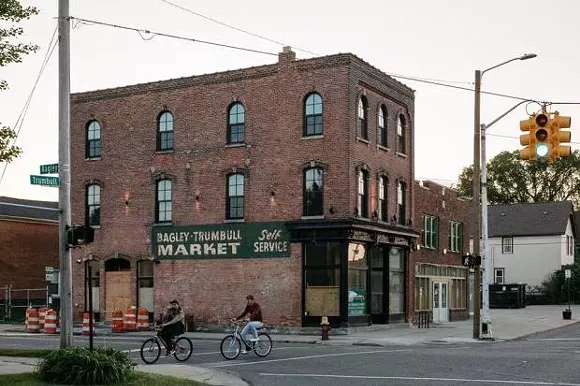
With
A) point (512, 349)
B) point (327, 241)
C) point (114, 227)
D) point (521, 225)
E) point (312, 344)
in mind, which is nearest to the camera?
point (512, 349)

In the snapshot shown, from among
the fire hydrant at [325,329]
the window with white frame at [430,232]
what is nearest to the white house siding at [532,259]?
the window with white frame at [430,232]

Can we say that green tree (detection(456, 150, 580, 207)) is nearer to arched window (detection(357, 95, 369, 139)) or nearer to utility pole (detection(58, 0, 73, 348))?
arched window (detection(357, 95, 369, 139))

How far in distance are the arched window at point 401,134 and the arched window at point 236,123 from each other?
7587 millimetres

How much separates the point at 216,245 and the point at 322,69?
899 cm

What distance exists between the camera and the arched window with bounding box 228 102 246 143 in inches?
1419

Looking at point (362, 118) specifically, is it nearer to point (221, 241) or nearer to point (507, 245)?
point (221, 241)

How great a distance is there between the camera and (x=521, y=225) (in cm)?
7662

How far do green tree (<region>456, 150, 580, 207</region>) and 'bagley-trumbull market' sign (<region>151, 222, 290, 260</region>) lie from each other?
69526 millimetres

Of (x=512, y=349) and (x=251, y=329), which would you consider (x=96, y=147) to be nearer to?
(x=251, y=329)

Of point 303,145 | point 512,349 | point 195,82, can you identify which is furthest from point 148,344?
point 195,82

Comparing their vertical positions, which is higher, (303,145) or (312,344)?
(303,145)

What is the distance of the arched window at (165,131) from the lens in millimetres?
38112

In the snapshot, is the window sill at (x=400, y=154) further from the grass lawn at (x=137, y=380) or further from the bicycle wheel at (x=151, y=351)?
the grass lawn at (x=137, y=380)

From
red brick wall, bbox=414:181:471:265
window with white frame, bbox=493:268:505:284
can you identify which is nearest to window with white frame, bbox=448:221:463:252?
red brick wall, bbox=414:181:471:265
